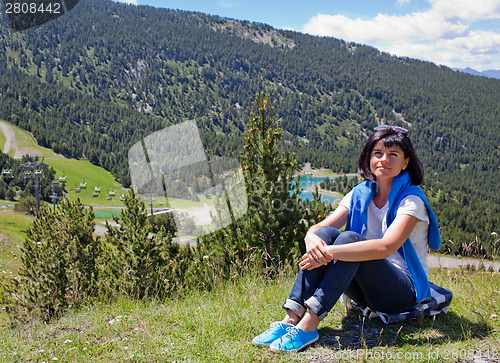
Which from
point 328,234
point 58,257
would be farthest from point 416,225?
point 58,257

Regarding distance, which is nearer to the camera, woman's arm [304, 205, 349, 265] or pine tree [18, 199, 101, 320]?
woman's arm [304, 205, 349, 265]

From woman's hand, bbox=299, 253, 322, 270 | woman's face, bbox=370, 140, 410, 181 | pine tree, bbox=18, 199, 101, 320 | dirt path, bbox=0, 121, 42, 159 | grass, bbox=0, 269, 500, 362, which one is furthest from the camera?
dirt path, bbox=0, 121, 42, 159

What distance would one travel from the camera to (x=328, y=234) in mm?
3207

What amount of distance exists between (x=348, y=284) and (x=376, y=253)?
0.37 metres

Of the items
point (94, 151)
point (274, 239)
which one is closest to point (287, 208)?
point (274, 239)

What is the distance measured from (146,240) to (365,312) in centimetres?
714

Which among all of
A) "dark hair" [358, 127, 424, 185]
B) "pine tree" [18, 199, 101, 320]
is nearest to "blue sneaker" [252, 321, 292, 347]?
"dark hair" [358, 127, 424, 185]

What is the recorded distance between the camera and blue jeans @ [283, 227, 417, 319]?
2.94m

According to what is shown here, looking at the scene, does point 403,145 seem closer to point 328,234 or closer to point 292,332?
point 328,234

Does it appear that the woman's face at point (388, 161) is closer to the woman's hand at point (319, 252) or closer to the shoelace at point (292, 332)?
the woman's hand at point (319, 252)

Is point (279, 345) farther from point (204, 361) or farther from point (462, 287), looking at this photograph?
point (462, 287)

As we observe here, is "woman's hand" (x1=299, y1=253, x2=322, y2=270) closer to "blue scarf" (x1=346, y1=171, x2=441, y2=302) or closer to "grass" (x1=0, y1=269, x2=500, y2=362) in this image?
"grass" (x1=0, y1=269, x2=500, y2=362)

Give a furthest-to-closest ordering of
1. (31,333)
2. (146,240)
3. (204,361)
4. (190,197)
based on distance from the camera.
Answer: (146,240) < (190,197) < (31,333) < (204,361)

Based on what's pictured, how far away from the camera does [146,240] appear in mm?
9359
